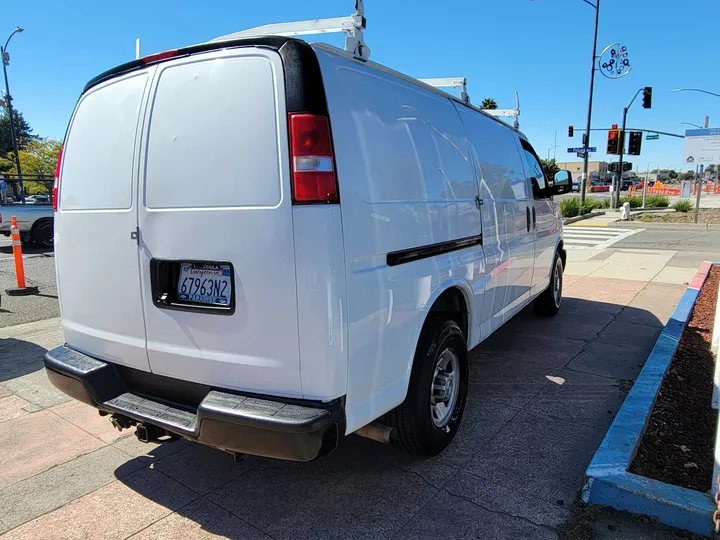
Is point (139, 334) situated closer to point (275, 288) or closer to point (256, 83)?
point (275, 288)

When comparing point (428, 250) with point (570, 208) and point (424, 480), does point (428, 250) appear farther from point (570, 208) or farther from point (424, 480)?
point (570, 208)

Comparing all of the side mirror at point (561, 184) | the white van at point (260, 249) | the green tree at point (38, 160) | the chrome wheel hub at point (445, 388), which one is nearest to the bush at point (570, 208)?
the side mirror at point (561, 184)

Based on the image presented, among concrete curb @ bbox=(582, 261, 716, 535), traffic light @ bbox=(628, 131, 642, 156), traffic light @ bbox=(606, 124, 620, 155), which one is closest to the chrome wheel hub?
concrete curb @ bbox=(582, 261, 716, 535)

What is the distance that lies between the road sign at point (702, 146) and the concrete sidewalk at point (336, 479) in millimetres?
18909

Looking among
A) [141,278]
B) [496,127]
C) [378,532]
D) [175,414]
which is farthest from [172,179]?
[496,127]

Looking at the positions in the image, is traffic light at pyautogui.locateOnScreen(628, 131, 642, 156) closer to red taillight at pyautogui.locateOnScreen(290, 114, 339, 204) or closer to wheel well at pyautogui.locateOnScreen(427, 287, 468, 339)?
wheel well at pyautogui.locateOnScreen(427, 287, 468, 339)

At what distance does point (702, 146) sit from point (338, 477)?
22.0 meters

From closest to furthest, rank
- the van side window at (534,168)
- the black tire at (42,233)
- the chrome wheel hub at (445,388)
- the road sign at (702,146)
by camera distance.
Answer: the chrome wheel hub at (445,388) < the van side window at (534,168) < the black tire at (42,233) < the road sign at (702,146)

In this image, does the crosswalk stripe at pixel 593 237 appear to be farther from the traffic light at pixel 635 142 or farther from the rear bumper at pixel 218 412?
the rear bumper at pixel 218 412

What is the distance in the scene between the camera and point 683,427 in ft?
11.6

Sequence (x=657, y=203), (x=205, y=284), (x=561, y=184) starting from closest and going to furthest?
(x=205, y=284), (x=561, y=184), (x=657, y=203)

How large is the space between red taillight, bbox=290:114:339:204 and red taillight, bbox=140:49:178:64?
883mm

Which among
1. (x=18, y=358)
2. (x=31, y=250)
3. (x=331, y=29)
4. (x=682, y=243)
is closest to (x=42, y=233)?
(x=31, y=250)

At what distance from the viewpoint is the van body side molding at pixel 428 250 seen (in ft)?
8.51
